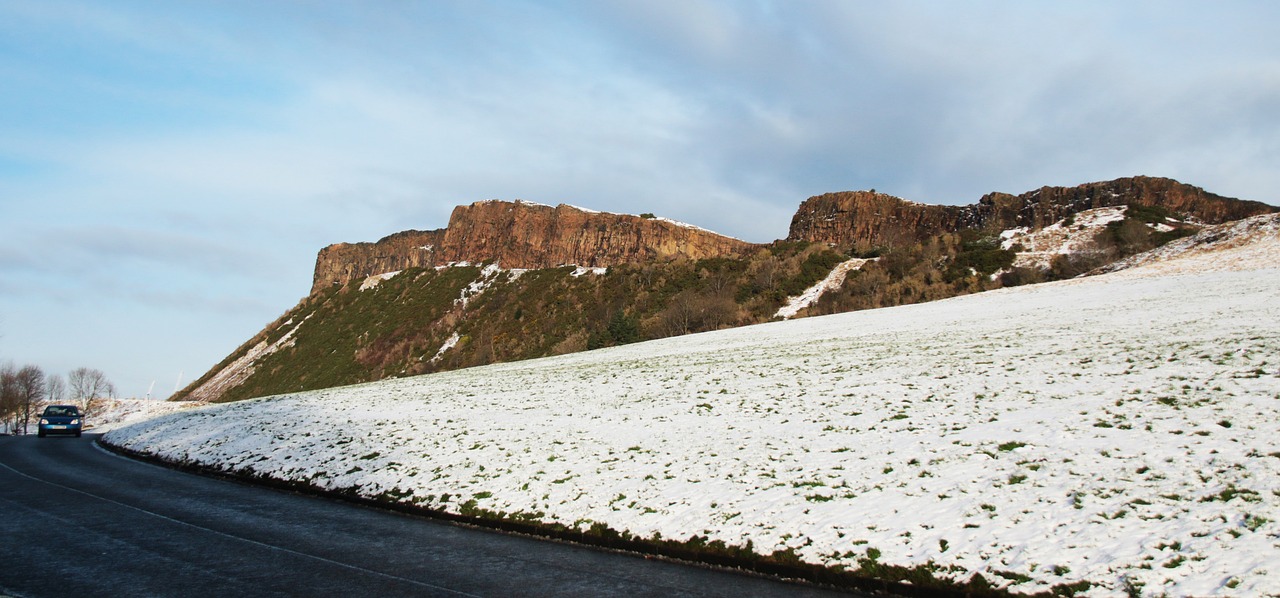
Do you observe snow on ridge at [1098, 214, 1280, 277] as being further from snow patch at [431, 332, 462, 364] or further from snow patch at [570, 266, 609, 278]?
snow patch at [431, 332, 462, 364]

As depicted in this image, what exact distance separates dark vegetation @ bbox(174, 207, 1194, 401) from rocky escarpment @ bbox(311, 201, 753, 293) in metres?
8.22

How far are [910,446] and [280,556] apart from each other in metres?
13.1

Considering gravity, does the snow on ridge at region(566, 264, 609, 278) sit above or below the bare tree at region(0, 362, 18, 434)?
above

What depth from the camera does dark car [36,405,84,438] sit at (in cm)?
3609

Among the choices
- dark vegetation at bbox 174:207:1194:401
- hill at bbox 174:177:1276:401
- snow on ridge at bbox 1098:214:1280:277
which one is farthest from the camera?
hill at bbox 174:177:1276:401

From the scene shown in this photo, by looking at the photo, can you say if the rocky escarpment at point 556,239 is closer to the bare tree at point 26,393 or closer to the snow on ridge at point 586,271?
the snow on ridge at point 586,271

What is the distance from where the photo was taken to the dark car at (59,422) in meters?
36.1

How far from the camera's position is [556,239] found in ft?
459

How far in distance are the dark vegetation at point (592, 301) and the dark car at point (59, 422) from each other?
39603 mm

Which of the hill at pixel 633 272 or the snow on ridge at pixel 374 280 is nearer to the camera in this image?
the hill at pixel 633 272

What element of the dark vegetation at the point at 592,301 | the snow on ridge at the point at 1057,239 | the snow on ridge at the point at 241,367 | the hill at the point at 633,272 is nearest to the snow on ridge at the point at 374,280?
the hill at the point at 633,272

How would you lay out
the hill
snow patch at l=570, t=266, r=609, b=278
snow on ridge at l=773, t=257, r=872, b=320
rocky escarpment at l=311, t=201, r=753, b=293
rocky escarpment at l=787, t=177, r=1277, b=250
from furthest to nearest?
rocky escarpment at l=311, t=201, r=753, b=293 → snow patch at l=570, t=266, r=609, b=278 → rocky escarpment at l=787, t=177, r=1277, b=250 → snow on ridge at l=773, t=257, r=872, b=320 → the hill

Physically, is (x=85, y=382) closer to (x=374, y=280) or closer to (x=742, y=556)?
(x=374, y=280)

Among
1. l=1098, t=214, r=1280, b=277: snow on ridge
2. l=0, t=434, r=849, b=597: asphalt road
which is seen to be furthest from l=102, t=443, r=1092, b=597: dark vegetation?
l=1098, t=214, r=1280, b=277: snow on ridge
